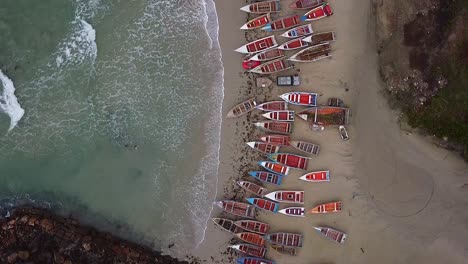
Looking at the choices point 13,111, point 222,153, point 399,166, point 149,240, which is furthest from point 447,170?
point 13,111

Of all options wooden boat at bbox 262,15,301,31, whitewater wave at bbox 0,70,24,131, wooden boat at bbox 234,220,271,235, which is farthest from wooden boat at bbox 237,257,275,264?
whitewater wave at bbox 0,70,24,131

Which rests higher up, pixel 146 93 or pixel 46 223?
pixel 146 93

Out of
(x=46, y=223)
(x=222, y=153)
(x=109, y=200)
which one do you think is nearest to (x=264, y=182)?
(x=222, y=153)

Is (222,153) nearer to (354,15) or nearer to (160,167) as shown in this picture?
(160,167)

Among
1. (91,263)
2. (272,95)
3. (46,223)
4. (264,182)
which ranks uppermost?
(272,95)

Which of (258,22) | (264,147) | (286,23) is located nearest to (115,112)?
(264,147)

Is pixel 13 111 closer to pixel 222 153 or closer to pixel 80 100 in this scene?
pixel 80 100

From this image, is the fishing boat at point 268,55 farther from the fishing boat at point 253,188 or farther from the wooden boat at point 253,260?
the wooden boat at point 253,260
